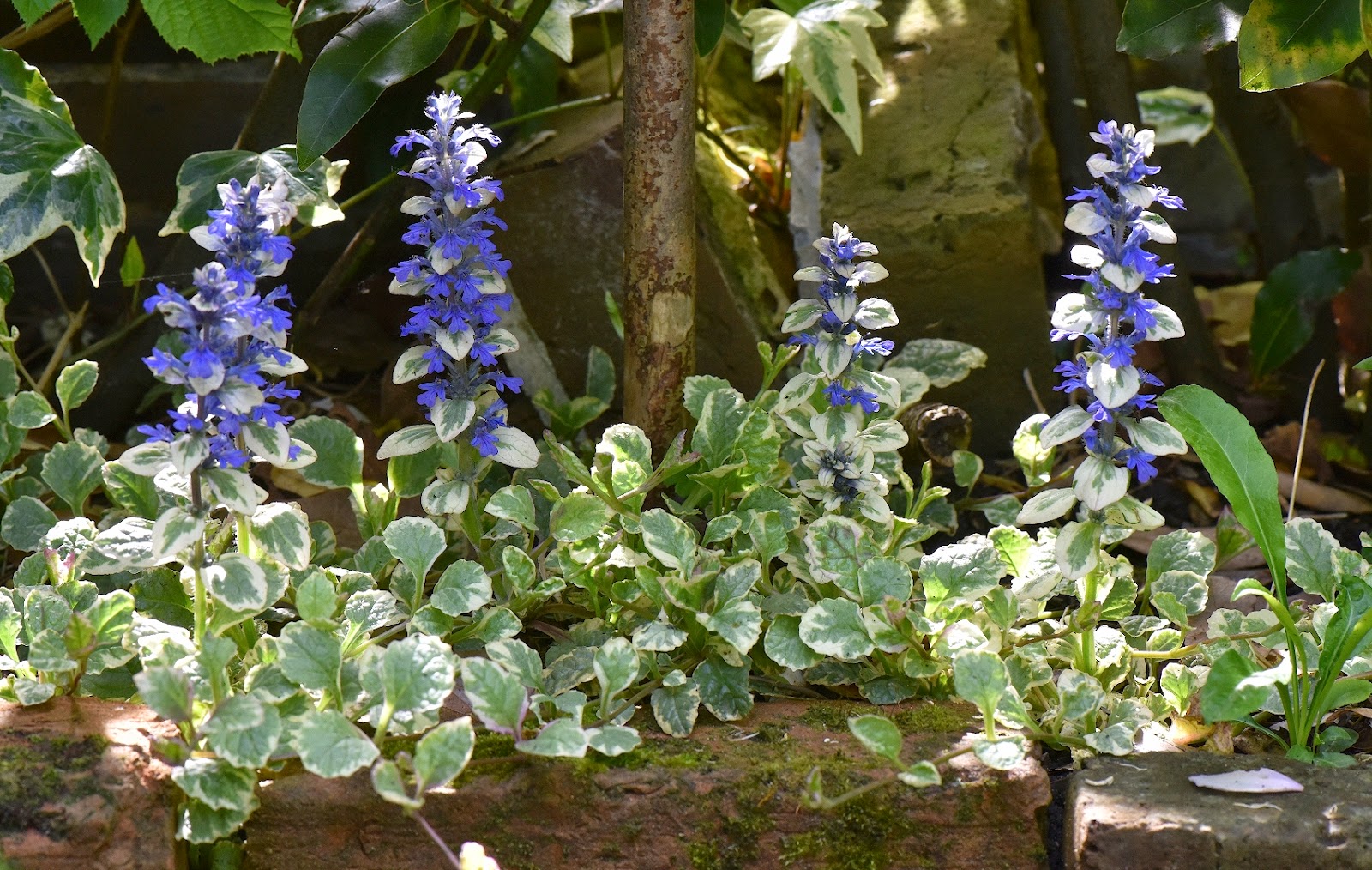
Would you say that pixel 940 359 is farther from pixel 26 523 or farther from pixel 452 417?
pixel 26 523

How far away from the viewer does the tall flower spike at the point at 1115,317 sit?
138 centimetres

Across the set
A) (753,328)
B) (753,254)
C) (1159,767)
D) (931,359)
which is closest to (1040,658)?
(1159,767)

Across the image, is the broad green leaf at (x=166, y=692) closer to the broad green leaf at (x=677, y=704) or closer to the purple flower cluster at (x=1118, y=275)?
the broad green leaf at (x=677, y=704)

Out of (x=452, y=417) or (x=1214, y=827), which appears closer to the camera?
(x=1214, y=827)

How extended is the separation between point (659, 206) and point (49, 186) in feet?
2.68

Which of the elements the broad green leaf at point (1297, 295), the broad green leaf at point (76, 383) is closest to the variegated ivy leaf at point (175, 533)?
the broad green leaf at point (76, 383)

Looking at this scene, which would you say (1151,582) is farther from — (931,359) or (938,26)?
(938,26)

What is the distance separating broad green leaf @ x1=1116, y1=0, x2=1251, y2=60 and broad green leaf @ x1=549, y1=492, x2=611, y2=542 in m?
0.97

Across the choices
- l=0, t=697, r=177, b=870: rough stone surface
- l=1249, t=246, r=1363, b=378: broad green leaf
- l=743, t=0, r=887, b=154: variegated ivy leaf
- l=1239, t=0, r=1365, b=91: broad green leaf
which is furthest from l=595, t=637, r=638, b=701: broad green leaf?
l=1249, t=246, r=1363, b=378: broad green leaf

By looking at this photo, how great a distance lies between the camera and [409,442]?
1629 millimetres

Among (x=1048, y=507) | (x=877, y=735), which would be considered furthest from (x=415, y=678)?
(x=1048, y=507)

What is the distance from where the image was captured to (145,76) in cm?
253

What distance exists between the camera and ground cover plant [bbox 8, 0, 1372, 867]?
4.32ft

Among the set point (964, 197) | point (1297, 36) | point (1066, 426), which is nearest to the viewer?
point (1066, 426)
